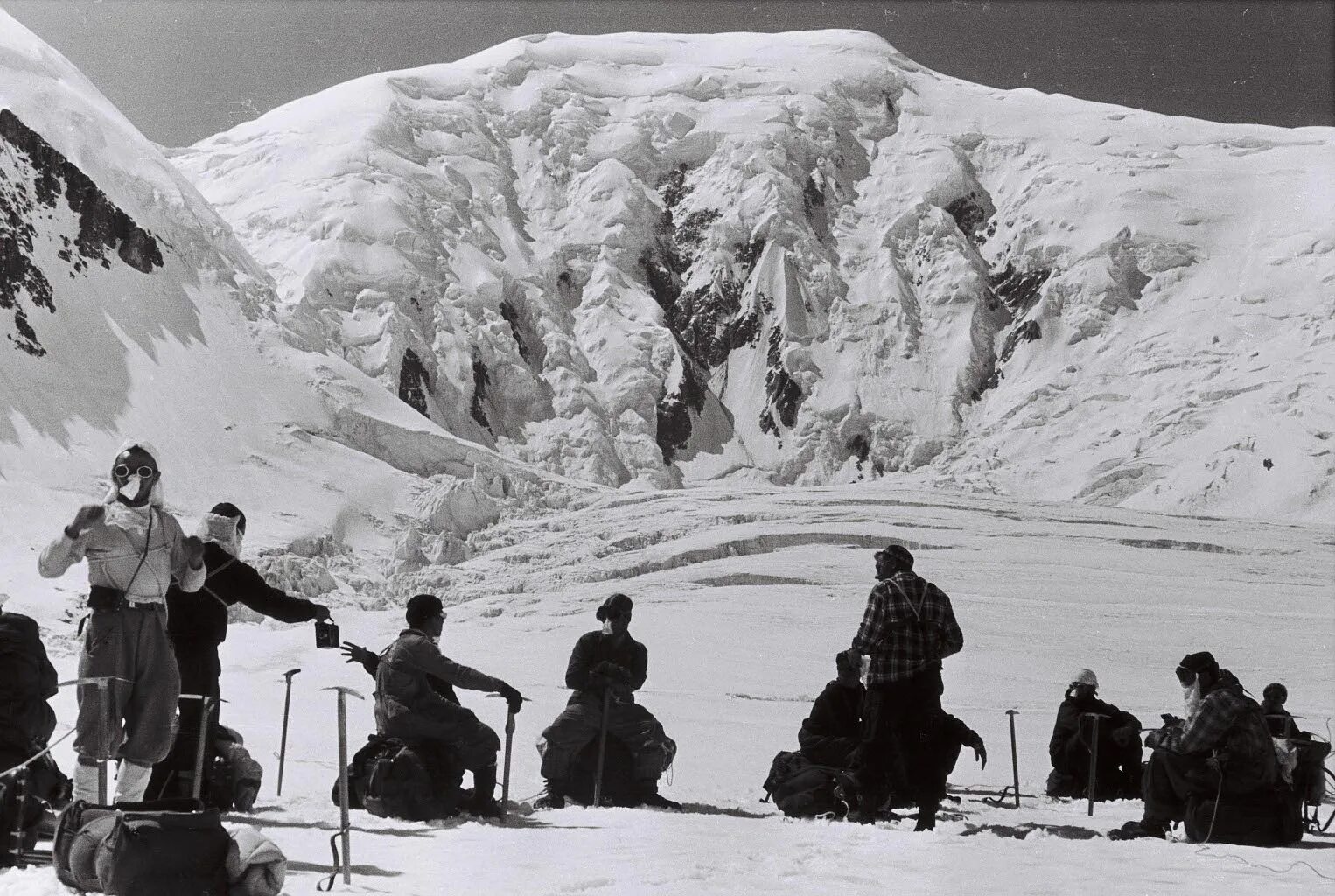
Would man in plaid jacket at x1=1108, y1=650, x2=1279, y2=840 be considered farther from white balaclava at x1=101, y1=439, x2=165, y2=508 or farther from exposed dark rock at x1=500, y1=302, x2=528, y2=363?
exposed dark rock at x1=500, y1=302, x2=528, y2=363

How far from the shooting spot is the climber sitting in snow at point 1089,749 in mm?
9508

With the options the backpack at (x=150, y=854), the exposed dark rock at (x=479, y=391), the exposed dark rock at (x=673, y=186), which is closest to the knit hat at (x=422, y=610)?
the backpack at (x=150, y=854)

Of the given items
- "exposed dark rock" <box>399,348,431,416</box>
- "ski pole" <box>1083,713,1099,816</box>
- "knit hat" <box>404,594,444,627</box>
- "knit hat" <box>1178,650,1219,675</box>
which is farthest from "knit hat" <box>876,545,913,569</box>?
"exposed dark rock" <box>399,348,431,416</box>

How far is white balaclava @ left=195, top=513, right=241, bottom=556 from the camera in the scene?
245 inches

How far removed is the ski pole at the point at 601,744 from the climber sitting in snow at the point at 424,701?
0.77 metres

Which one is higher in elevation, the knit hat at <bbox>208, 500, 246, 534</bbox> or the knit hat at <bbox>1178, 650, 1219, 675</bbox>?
the knit hat at <bbox>208, 500, 246, 534</bbox>

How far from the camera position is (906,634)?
6.86 meters

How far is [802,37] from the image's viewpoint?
280ft

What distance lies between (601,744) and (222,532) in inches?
107

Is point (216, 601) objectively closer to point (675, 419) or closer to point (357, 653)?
point (357, 653)

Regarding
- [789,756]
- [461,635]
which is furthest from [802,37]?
[789,756]

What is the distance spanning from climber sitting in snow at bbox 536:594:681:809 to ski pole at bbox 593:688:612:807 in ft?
0.04

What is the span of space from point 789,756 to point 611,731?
1117 mm

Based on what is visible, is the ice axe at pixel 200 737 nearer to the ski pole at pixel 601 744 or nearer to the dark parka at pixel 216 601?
the dark parka at pixel 216 601
